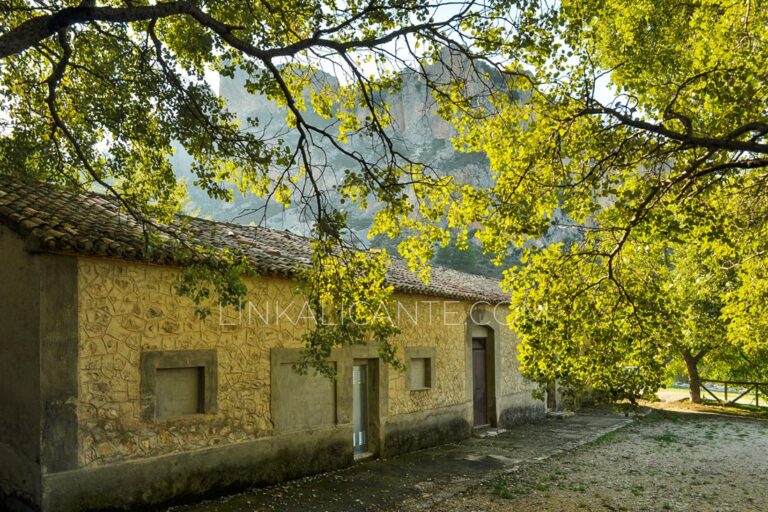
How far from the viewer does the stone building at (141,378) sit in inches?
251

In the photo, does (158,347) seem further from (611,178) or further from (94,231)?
(611,178)

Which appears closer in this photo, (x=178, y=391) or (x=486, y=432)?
(x=178, y=391)

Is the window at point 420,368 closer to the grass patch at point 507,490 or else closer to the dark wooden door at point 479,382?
the dark wooden door at point 479,382

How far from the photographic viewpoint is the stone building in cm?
638

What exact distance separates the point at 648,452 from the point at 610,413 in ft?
19.9

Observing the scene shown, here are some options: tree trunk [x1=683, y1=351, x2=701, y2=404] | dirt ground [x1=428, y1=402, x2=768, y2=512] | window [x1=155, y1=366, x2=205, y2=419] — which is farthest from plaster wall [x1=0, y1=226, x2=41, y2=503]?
tree trunk [x1=683, y1=351, x2=701, y2=404]

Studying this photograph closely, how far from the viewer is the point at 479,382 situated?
1439cm

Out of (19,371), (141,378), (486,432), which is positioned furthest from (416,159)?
(19,371)

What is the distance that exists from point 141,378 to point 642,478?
7.80 meters

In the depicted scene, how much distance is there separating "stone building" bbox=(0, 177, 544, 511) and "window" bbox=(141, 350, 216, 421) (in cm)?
2

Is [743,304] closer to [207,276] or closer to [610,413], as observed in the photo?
[610,413]

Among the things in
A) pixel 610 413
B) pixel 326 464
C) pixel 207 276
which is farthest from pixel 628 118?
pixel 610 413

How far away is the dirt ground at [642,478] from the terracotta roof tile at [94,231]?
13.0ft

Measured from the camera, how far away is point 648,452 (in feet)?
38.0
